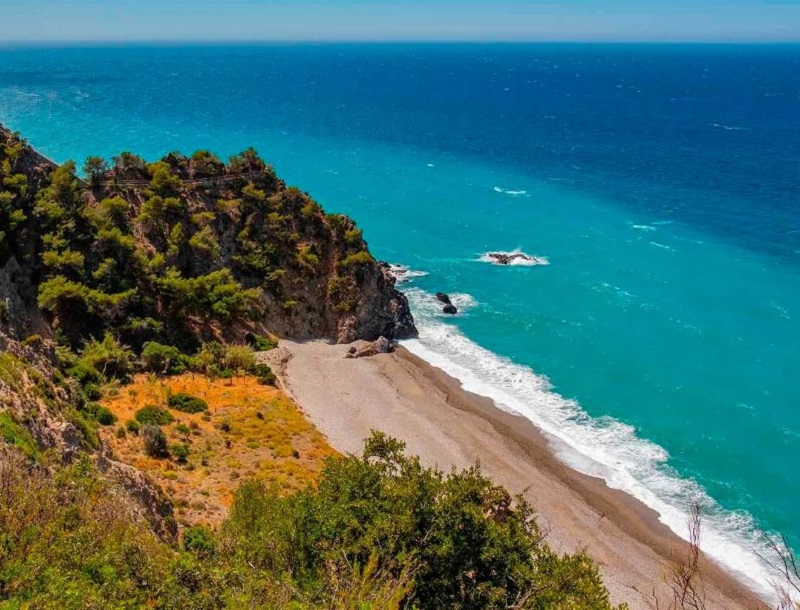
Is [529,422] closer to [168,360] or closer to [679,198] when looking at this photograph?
[168,360]

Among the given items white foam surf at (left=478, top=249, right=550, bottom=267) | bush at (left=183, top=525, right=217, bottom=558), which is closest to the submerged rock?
white foam surf at (left=478, top=249, right=550, bottom=267)

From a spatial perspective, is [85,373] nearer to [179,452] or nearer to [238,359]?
[179,452]

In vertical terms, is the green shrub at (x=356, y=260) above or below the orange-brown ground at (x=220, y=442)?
above

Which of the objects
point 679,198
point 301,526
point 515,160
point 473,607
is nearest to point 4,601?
point 301,526

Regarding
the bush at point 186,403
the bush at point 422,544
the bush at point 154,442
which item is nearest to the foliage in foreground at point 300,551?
the bush at point 422,544

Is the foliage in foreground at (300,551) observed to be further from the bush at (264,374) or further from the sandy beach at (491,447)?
the bush at (264,374)

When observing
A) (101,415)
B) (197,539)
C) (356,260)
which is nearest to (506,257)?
(356,260)
